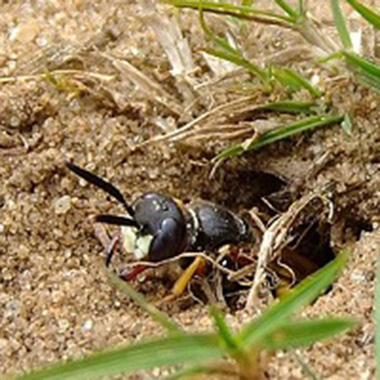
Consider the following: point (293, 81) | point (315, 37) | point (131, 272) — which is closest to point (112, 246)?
point (131, 272)

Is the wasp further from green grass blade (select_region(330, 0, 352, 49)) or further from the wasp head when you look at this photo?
green grass blade (select_region(330, 0, 352, 49))

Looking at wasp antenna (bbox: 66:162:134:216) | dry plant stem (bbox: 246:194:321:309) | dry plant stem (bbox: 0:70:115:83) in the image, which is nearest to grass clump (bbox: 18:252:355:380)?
dry plant stem (bbox: 246:194:321:309)

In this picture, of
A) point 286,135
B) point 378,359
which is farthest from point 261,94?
point 378,359

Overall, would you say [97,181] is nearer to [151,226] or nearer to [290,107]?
[151,226]

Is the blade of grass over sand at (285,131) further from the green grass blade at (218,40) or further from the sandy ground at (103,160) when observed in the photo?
the green grass blade at (218,40)

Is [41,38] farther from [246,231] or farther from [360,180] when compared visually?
[360,180]

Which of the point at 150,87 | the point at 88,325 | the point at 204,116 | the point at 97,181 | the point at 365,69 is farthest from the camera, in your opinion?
the point at 150,87
